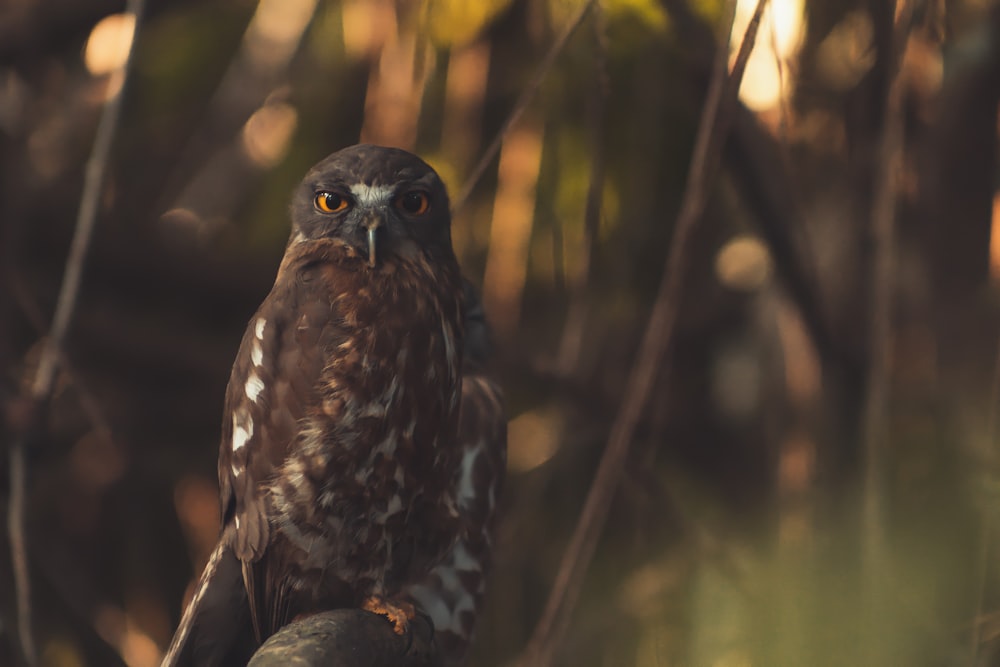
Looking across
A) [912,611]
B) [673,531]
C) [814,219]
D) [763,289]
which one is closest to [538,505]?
[673,531]

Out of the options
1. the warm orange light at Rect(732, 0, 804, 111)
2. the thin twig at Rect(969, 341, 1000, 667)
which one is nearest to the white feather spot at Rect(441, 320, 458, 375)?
the thin twig at Rect(969, 341, 1000, 667)

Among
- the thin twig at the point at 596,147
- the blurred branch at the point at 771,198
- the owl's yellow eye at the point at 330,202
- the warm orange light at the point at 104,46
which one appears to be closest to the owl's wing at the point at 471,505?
the thin twig at the point at 596,147

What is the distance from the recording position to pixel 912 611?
1.03 metres

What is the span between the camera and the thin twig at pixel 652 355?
3.26ft

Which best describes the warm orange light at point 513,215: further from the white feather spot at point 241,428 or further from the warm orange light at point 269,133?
the white feather spot at point 241,428

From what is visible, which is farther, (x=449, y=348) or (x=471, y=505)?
(x=471, y=505)

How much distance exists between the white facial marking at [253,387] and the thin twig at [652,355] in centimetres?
49

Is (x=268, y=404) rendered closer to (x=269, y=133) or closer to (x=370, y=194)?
(x=370, y=194)

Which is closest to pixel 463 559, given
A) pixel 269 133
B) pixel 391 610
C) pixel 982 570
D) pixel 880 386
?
pixel 391 610

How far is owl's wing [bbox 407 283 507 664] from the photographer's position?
67.5 inches

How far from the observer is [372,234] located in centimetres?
127

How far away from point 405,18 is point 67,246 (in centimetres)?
101

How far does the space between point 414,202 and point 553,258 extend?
1.28 m

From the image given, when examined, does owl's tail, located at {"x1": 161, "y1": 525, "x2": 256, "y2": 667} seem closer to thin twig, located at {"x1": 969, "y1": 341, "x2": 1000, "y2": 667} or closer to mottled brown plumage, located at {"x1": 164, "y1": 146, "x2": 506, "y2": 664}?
mottled brown plumage, located at {"x1": 164, "y1": 146, "x2": 506, "y2": 664}
